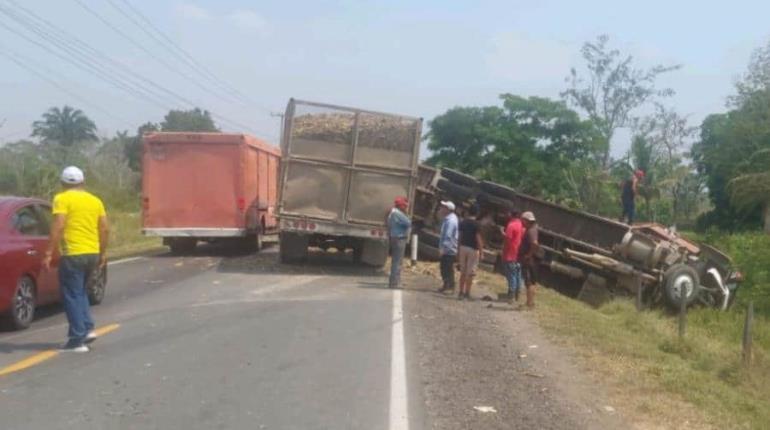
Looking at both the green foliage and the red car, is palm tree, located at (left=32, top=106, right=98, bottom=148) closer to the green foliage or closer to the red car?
the green foliage

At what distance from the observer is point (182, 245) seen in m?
22.5

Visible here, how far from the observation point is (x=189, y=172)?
20328mm

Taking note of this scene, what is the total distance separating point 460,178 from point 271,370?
13617 mm

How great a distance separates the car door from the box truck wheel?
822cm

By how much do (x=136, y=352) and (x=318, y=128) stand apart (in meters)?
9.60

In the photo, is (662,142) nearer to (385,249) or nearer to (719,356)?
(385,249)

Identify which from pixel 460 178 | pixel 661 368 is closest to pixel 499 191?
pixel 460 178

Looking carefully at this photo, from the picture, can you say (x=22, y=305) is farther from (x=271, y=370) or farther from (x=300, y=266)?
(x=300, y=266)

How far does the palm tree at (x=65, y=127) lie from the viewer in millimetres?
92750

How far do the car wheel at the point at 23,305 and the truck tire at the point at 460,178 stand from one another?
476 inches

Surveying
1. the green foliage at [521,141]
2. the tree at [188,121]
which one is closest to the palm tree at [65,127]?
the tree at [188,121]

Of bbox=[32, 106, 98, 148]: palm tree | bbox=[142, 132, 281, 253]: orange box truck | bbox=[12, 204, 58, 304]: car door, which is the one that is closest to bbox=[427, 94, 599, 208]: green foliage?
bbox=[142, 132, 281, 253]: orange box truck

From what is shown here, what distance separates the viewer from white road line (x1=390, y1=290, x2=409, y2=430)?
6832mm

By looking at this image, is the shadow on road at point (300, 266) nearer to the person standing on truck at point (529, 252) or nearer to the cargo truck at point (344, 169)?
the cargo truck at point (344, 169)
